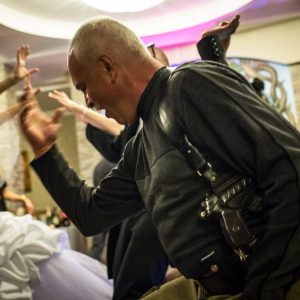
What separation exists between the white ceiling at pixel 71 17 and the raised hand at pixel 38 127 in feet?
7.44

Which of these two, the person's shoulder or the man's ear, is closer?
the person's shoulder

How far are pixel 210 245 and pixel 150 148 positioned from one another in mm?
284

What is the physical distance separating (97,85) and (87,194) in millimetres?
365

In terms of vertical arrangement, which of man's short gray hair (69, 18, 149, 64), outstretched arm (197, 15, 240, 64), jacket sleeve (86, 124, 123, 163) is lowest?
jacket sleeve (86, 124, 123, 163)

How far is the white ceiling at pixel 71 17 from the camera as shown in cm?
331

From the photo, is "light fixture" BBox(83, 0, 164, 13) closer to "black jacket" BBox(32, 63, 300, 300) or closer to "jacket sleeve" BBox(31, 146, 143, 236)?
"jacket sleeve" BBox(31, 146, 143, 236)

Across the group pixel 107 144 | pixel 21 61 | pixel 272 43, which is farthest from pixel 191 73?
pixel 272 43

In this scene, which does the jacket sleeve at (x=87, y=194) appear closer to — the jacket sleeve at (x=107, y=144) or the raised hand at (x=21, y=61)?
the jacket sleeve at (x=107, y=144)

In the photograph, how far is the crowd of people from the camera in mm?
755

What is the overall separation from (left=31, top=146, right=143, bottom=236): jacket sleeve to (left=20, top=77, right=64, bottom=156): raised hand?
0.09 feet

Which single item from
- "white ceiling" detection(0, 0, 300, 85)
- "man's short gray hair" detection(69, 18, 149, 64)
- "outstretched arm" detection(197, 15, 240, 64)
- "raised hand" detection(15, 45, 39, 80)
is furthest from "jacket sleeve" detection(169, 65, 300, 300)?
"white ceiling" detection(0, 0, 300, 85)

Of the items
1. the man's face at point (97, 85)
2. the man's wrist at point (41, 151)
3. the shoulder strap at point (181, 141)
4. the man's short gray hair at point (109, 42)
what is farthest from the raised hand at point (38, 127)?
the shoulder strap at point (181, 141)

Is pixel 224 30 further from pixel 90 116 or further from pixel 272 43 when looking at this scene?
pixel 272 43

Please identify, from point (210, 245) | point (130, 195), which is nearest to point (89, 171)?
point (130, 195)
